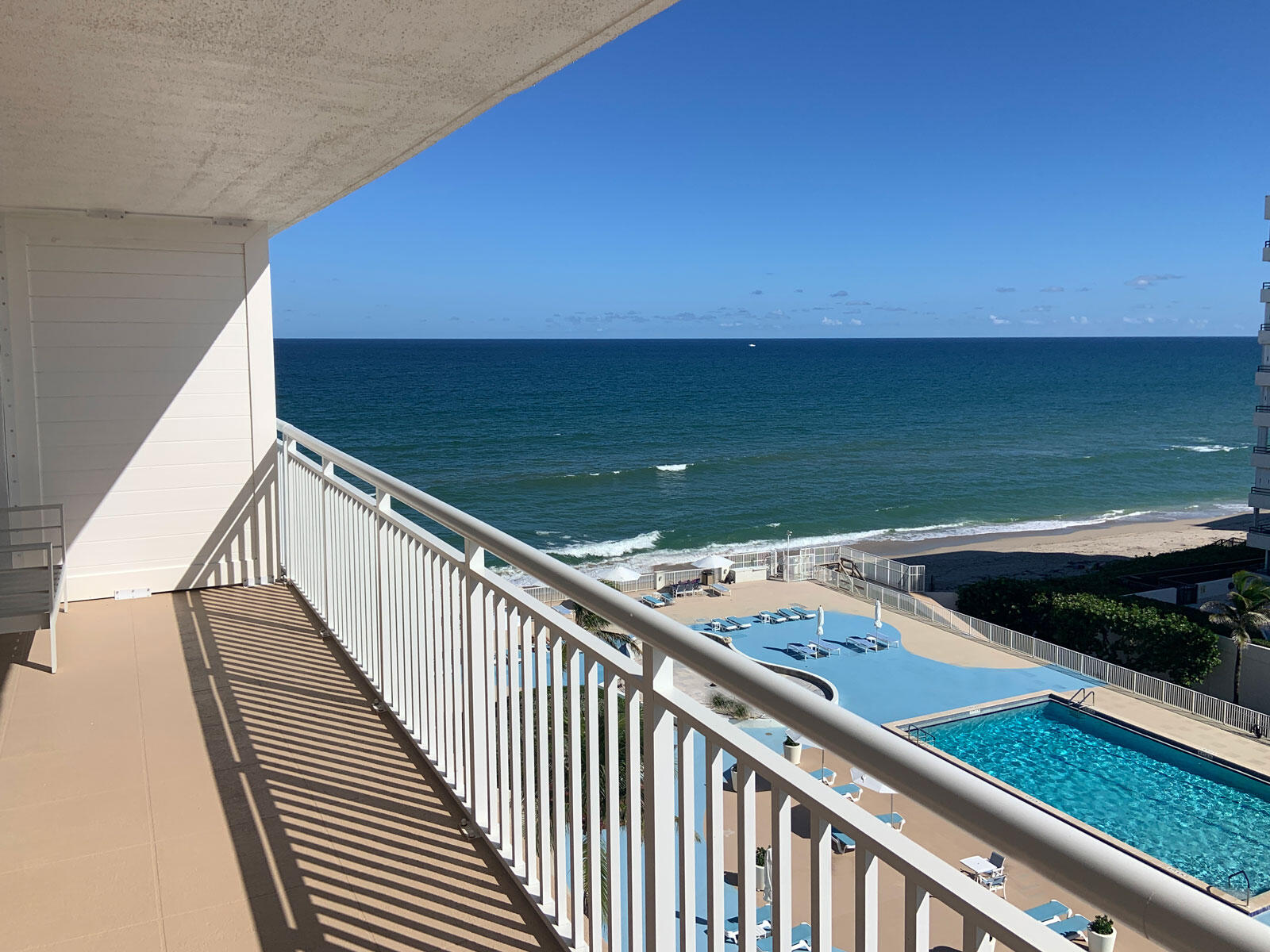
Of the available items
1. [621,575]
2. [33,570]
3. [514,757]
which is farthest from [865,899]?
[621,575]

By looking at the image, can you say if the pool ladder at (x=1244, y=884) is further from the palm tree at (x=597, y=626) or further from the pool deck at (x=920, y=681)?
the palm tree at (x=597, y=626)

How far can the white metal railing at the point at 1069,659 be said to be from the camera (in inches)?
571

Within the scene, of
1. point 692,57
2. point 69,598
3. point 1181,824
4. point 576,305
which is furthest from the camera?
point 576,305

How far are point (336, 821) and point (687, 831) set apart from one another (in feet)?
4.37

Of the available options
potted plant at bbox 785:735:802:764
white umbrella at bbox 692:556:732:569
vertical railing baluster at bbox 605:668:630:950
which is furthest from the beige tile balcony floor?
white umbrella at bbox 692:556:732:569

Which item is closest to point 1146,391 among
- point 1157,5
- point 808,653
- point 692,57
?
point 1157,5

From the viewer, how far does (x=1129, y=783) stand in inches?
514

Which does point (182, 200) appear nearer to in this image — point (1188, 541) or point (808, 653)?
point (808, 653)

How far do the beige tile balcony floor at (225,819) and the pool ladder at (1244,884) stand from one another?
1127cm

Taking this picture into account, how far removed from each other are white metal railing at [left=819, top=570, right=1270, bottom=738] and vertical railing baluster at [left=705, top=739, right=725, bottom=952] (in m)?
16.2

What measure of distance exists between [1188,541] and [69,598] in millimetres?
31029

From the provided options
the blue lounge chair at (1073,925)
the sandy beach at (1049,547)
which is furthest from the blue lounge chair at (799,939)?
the sandy beach at (1049,547)

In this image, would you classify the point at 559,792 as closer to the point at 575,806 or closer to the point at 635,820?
the point at 575,806

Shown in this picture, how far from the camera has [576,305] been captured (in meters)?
99.5
